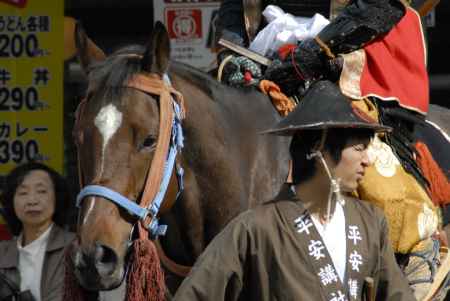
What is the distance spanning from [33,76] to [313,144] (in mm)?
4291

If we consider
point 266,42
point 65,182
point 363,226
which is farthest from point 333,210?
point 65,182

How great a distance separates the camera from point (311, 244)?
13.0ft

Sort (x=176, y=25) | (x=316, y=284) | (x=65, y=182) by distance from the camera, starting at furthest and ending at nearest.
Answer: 1. (x=176, y=25)
2. (x=65, y=182)
3. (x=316, y=284)

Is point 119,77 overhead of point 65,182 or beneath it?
overhead

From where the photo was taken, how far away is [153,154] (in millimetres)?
4688

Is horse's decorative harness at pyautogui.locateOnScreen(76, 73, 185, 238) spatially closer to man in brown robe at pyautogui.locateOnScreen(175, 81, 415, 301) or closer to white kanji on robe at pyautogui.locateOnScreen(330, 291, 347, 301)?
man in brown robe at pyautogui.locateOnScreen(175, 81, 415, 301)

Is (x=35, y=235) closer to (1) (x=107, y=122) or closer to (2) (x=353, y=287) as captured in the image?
(1) (x=107, y=122)

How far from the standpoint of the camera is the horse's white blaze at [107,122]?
4578 millimetres

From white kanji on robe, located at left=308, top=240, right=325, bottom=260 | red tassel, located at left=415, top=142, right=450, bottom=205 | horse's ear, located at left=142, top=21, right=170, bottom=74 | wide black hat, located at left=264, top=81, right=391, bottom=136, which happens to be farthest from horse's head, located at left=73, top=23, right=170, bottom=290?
red tassel, located at left=415, top=142, right=450, bottom=205

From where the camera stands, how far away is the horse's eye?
4.68 metres

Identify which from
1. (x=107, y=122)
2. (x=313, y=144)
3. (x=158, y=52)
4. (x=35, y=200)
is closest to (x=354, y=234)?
(x=313, y=144)

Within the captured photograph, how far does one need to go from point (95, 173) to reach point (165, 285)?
0.65m

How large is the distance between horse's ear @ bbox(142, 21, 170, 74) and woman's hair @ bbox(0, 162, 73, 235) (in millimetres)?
1647

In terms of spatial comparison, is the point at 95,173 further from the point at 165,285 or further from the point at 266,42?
→ the point at 266,42
